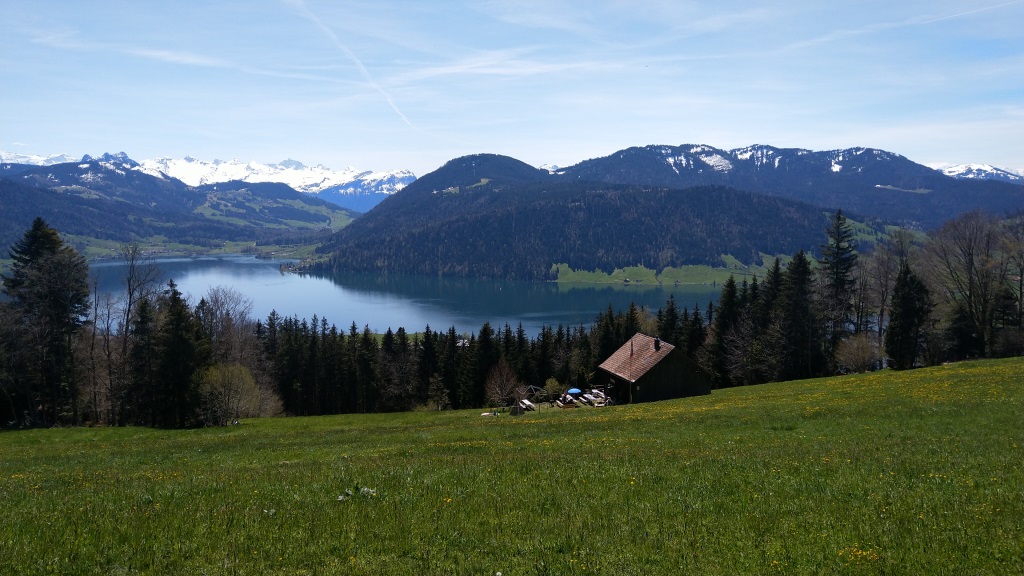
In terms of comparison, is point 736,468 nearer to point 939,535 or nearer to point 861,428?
point 939,535

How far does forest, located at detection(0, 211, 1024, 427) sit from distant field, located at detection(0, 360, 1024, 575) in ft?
114

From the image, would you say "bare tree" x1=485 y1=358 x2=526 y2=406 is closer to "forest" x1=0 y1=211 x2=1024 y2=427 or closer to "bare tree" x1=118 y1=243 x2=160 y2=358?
"forest" x1=0 y1=211 x2=1024 y2=427

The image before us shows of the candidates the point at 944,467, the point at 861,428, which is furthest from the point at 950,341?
the point at 944,467

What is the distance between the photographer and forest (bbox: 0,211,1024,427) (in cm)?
4762

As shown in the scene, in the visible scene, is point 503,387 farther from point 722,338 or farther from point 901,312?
point 901,312

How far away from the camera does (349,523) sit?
1015 centimetres

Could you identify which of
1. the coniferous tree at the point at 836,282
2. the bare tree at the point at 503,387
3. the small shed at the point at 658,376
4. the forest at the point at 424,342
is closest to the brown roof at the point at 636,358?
the small shed at the point at 658,376

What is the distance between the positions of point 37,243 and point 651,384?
60236mm

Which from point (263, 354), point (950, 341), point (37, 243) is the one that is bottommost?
point (263, 354)

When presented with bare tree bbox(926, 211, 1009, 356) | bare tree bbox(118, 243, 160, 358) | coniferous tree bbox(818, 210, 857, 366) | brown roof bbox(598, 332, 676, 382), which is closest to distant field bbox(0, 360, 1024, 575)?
brown roof bbox(598, 332, 676, 382)

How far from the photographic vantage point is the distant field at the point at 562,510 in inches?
330

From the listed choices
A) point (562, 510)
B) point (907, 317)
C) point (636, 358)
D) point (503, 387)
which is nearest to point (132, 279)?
point (503, 387)

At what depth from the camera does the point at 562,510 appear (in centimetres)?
1073

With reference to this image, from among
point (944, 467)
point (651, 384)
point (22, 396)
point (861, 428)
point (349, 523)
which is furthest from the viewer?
point (651, 384)
